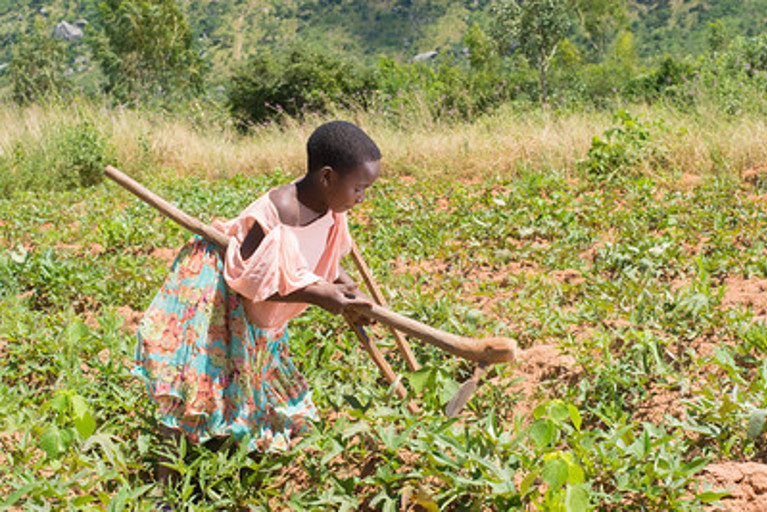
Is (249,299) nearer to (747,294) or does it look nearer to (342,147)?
(342,147)

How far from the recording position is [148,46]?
28.0 meters

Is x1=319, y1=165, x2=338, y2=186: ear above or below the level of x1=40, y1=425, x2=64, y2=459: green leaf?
above

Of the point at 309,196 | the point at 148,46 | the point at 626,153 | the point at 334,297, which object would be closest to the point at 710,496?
the point at 334,297

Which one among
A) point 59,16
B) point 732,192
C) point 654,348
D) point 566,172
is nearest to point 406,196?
point 566,172

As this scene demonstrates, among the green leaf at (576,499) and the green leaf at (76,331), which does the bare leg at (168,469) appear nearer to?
the green leaf at (76,331)

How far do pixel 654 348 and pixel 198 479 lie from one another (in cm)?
175

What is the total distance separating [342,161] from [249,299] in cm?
54

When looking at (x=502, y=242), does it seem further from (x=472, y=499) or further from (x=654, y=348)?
(x=472, y=499)

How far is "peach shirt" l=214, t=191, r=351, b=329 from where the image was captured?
6.42 feet

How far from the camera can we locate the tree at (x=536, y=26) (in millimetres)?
25266

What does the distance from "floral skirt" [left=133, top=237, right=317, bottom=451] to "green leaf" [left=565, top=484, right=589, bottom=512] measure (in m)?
1.10

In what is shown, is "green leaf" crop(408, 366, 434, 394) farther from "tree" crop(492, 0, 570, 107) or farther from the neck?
"tree" crop(492, 0, 570, 107)

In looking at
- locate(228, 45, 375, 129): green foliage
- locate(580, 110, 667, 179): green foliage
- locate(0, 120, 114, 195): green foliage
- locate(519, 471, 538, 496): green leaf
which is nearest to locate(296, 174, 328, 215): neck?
locate(519, 471, 538, 496): green leaf

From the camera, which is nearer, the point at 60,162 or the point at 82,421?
the point at 82,421
